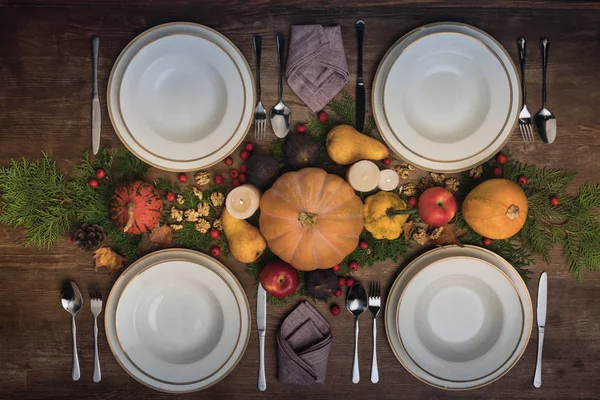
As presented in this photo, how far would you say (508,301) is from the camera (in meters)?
1.44

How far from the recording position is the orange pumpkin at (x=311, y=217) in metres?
1.29

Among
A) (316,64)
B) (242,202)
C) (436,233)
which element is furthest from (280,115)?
(436,233)

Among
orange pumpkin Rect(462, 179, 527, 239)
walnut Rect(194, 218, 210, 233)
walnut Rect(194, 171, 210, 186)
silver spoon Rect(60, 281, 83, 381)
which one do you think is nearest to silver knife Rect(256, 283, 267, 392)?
walnut Rect(194, 218, 210, 233)

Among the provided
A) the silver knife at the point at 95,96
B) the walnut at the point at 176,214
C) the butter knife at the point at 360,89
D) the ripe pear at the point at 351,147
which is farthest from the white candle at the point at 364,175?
the silver knife at the point at 95,96

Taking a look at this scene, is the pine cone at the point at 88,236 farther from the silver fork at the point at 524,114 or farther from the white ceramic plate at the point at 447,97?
the silver fork at the point at 524,114

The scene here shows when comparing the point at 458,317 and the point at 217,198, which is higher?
the point at 217,198

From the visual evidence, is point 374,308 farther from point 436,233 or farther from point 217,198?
point 217,198

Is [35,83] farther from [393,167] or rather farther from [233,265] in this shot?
[393,167]

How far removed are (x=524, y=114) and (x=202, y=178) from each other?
42.2 inches

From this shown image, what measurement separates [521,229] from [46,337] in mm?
1650

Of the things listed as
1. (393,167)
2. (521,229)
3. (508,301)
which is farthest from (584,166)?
(393,167)

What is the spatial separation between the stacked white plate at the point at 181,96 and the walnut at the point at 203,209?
0.45ft

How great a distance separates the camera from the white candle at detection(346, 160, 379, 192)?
136 centimetres

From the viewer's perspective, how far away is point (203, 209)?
146 centimetres
